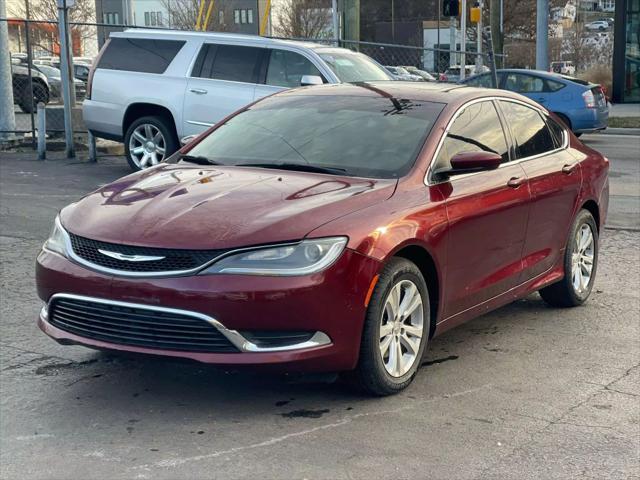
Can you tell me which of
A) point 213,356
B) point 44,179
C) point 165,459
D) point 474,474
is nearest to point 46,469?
point 165,459

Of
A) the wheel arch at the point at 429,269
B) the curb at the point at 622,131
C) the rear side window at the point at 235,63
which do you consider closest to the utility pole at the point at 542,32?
the curb at the point at 622,131

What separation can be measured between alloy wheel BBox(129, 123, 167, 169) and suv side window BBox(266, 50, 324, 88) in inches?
66.0

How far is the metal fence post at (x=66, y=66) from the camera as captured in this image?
571 inches

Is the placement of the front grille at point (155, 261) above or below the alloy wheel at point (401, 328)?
above

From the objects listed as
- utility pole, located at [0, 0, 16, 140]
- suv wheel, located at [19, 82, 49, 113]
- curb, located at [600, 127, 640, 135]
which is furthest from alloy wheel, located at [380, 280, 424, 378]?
curb, located at [600, 127, 640, 135]

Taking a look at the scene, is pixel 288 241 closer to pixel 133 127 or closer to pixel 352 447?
pixel 352 447

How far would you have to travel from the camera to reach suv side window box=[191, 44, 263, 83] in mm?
12625

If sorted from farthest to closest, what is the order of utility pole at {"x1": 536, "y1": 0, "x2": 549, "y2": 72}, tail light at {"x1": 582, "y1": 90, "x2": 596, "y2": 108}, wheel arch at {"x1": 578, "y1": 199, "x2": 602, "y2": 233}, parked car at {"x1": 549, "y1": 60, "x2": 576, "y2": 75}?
parked car at {"x1": 549, "y1": 60, "x2": 576, "y2": 75} → utility pole at {"x1": 536, "y1": 0, "x2": 549, "y2": 72} → tail light at {"x1": 582, "y1": 90, "x2": 596, "y2": 108} → wheel arch at {"x1": 578, "y1": 199, "x2": 602, "y2": 233}

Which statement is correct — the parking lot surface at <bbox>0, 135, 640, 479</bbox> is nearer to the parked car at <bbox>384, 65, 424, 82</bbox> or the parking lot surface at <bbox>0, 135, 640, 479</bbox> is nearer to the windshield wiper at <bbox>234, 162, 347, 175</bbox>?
the windshield wiper at <bbox>234, 162, 347, 175</bbox>

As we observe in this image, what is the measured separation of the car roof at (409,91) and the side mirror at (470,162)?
1.92 ft

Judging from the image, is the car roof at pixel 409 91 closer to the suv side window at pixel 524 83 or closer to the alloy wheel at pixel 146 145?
the alloy wheel at pixel 146 145

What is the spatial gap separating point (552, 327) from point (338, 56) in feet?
23.4

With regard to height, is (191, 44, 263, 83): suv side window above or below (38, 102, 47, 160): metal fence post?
above

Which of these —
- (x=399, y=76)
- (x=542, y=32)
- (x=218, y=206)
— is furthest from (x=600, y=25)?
(x=218, y=206)
